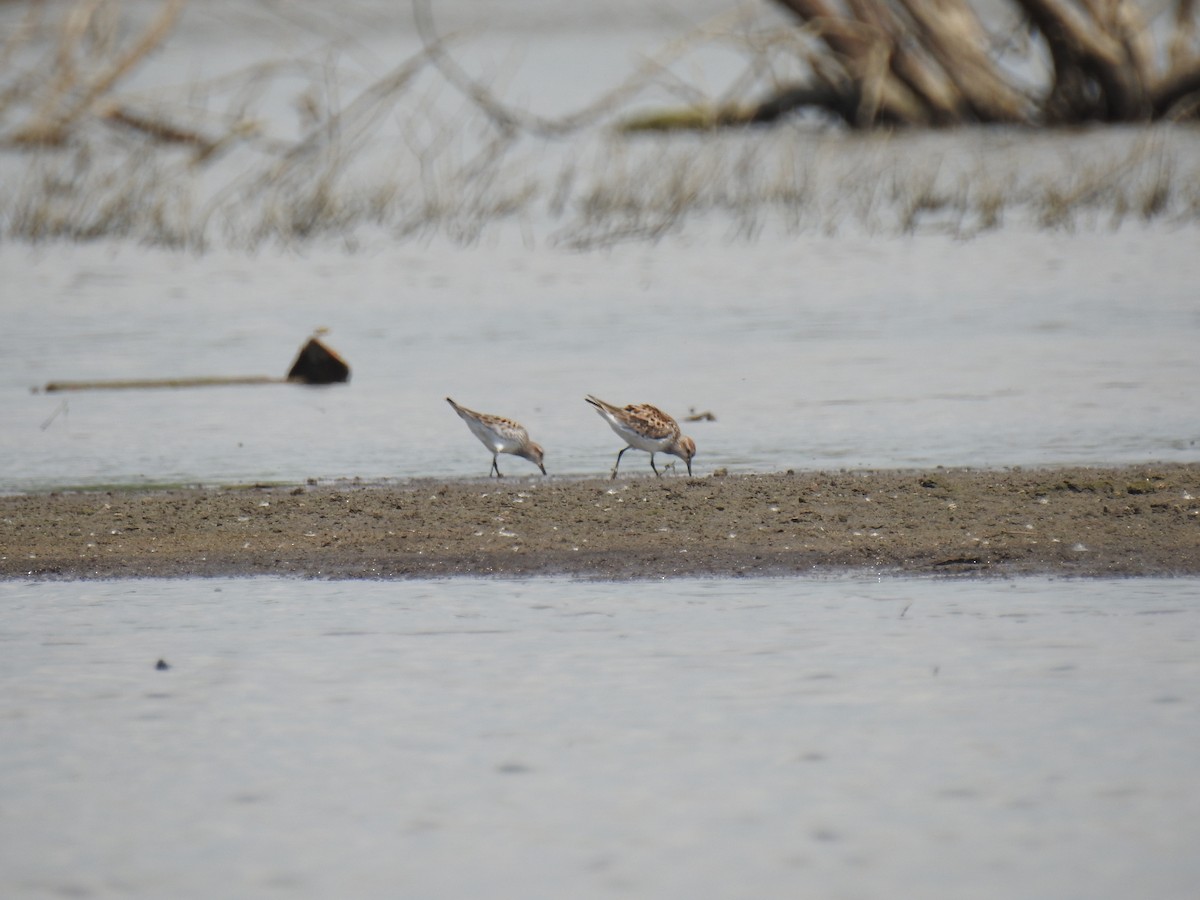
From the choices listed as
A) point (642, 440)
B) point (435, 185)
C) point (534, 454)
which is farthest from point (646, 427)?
point (435, 185)

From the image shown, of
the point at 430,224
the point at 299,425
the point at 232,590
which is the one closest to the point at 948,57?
the point at 430,224

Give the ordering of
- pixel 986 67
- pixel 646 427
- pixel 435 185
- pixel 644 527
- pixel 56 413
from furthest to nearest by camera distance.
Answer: pixel 986 67 → pixel 435 185 → pixel 56 413 → pixel 646 427 → pixel 644 527

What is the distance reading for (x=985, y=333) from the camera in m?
17.6

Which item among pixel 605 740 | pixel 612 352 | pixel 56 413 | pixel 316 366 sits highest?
pixel 612 352

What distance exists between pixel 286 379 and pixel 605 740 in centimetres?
940

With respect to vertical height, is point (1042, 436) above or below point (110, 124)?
below

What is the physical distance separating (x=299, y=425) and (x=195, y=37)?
75490mm

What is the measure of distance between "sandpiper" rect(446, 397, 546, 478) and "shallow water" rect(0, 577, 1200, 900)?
2.33m

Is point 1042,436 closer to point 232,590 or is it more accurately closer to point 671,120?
point 232,590

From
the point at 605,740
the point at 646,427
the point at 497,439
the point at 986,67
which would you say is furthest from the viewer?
the point at 986,67

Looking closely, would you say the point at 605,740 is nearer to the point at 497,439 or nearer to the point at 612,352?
the point at 497,439

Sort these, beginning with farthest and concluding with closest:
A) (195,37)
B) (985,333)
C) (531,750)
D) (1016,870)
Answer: (195,37)
(985,333)
(531,750)
(1016,870)

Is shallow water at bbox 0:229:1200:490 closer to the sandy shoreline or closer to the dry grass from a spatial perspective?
the dry grass

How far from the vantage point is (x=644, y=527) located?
29.9 feet
